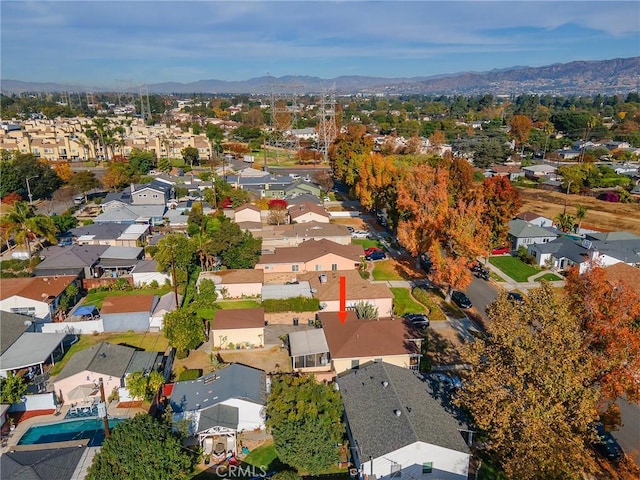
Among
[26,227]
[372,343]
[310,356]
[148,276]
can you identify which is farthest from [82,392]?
[26,227]

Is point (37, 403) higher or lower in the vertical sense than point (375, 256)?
lower

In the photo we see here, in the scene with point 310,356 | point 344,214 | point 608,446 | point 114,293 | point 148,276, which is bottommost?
point 608,446

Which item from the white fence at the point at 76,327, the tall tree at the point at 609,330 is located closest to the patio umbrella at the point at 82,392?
the white fence at the point at 76,327

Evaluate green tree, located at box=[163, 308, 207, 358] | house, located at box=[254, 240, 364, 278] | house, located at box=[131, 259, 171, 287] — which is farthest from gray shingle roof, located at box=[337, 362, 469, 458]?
house, located at box=[131, 259, 171, 287]

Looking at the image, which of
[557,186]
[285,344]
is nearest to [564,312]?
[285,344]

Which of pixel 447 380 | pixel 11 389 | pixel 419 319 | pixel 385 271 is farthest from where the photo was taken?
pixel 385 271

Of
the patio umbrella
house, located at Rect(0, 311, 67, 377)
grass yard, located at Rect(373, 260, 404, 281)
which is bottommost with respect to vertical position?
grass yard, located at Rect(373, 260, 404, 281)

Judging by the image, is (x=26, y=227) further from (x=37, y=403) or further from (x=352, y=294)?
(x=352, y=294)

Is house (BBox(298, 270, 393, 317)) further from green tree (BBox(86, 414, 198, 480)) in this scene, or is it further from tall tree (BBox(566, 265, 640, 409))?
green tree (BBox(86, 414, 198, 480))
